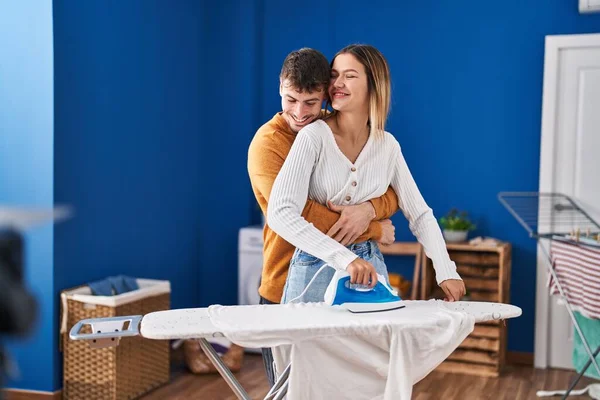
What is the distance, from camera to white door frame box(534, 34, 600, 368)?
4.31 m

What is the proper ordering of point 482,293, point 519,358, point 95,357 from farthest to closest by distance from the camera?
point 519,358 < point 482,293 < point 95,357

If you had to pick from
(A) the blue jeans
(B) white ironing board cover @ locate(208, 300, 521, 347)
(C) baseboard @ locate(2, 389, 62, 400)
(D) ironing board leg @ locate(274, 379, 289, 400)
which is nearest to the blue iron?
(B) white ironing board cover @ locate(208, 300, 521, 347)

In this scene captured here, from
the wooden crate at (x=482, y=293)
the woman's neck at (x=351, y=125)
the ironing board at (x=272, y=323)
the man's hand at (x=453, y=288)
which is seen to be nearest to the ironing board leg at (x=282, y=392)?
the ironing board at (x=272, y=323)

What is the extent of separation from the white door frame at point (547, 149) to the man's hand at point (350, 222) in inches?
104

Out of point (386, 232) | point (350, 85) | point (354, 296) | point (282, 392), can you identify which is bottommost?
point (282, 392)

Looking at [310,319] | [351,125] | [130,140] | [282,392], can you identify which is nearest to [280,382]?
[282,392]

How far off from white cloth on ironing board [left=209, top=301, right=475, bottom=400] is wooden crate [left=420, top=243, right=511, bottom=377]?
2488mm

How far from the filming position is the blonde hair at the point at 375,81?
2020 mm

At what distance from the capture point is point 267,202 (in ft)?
6.76

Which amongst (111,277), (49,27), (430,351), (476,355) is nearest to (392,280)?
(476,355)

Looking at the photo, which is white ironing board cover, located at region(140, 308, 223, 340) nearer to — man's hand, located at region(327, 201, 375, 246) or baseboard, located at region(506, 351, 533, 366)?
man's hand, located at region(327, 201, 375, 246)

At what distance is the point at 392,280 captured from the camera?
440 cm

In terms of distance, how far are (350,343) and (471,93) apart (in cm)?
312

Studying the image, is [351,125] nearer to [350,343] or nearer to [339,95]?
[339,95]
